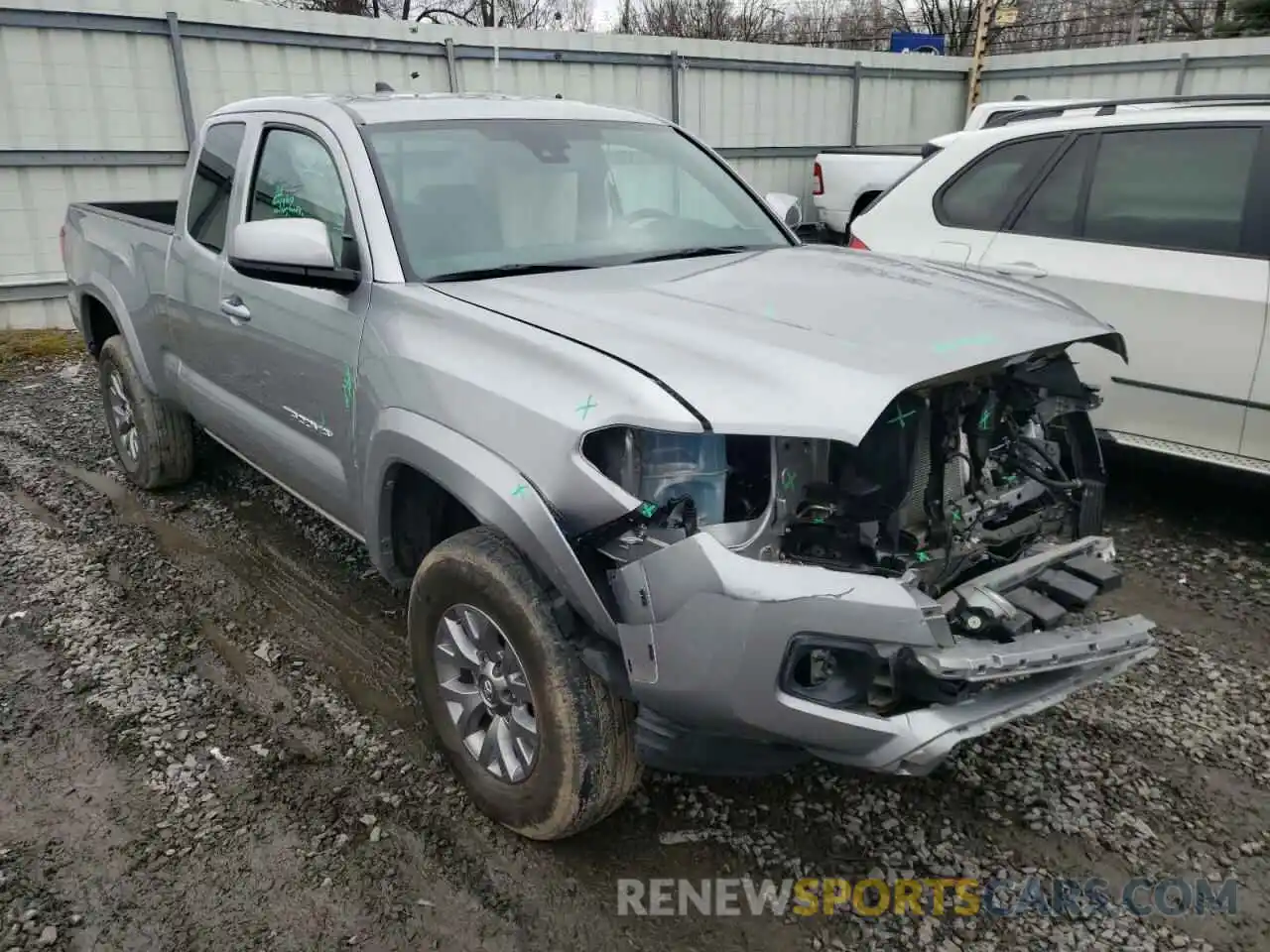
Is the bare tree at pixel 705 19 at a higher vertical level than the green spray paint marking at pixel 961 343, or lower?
higher

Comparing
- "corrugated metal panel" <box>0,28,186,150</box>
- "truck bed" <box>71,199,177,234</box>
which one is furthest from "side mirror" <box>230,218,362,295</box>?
"corrugated metal panel" <box>0,28,186,150</box>

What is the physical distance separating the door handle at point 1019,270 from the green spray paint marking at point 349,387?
3236mm

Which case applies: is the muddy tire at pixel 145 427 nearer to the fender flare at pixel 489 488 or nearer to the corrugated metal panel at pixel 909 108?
the fender flare at pixel 489 488

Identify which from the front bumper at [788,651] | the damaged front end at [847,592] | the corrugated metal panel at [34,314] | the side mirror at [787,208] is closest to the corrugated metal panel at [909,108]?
the corrugated metal panel at [34,314]

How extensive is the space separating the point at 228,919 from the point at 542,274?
1947mm

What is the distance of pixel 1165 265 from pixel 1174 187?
1.30ft

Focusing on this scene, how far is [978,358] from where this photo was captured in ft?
7.65

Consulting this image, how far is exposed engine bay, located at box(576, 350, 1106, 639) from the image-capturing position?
2.23m

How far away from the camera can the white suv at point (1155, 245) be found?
4145mm

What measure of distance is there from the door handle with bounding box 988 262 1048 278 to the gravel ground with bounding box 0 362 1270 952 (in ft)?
4.99

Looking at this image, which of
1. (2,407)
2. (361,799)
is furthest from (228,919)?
(2,407)

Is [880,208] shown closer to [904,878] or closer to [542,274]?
[542,274]

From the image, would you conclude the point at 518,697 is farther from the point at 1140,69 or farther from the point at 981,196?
the point at 1140,69

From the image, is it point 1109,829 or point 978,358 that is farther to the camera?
point 1109,829
